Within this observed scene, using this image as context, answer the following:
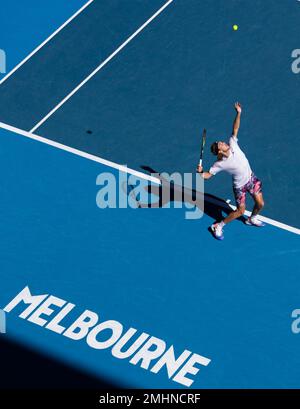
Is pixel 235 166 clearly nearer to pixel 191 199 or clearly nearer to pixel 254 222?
pixel 254 222

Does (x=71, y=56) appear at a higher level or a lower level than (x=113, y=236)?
higher

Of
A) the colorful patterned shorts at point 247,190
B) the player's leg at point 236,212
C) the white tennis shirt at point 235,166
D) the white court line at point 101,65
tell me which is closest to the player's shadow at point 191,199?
the player's leg at point 236,212

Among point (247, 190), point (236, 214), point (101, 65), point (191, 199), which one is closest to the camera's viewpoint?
point (247, 190)

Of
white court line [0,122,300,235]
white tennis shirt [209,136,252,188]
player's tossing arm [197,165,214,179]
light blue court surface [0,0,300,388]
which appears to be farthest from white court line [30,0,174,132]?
white tennis shirt [209,136,252,188]

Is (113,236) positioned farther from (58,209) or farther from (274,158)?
(274,158)

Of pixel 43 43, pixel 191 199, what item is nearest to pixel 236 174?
pixel 191 199

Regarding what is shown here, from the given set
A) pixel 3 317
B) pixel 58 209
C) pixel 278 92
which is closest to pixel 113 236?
pixel 58 209

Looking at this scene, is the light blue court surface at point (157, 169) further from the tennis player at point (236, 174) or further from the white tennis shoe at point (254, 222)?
the tennis player at point (236, 174)
